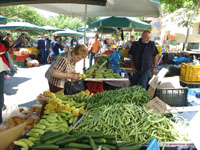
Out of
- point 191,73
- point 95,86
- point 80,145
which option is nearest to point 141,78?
point 191,73

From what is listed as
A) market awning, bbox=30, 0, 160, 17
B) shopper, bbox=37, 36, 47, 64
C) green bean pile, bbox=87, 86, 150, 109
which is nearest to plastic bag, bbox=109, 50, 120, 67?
market awning, bbox=30, 0, 160, 17

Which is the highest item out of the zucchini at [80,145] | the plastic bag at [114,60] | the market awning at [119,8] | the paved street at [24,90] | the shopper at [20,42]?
the market awning at [119,8]

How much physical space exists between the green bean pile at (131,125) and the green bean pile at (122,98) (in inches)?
14.7

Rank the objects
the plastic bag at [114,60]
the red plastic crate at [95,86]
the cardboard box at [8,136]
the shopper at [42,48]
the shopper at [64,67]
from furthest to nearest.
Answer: the shopper at [42,48] → the plastic bag at [114,60] → the red plastic crate at [95,86] → the shopper at [64,67] → the cardboard box at [8,136]

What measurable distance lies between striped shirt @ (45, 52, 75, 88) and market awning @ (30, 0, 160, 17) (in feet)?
7.12

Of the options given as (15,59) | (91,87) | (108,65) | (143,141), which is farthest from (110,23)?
(15,59)

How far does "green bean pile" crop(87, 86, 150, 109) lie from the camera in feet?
8.41

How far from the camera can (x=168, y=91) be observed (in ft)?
9.93

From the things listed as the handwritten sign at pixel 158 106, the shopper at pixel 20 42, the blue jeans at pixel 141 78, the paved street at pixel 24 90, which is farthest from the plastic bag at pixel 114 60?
the shopper at pixel 20 42

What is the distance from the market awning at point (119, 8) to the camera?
499 cm

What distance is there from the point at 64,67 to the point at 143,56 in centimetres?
277

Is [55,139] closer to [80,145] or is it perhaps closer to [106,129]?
[80,145]

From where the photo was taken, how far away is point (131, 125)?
191 centimetres

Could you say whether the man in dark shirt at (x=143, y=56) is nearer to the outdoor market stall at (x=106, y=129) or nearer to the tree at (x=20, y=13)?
the outdoor market stall at (x=106, y=129)
